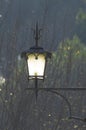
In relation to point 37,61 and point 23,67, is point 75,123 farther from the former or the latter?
point 37,61

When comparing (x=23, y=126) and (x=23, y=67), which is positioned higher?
(x=23, y=67)

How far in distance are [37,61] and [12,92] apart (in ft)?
18.0

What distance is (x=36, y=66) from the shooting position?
939 cm

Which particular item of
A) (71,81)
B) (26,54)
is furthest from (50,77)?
(26,54)

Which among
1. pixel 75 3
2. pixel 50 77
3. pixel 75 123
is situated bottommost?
pixel 75 123

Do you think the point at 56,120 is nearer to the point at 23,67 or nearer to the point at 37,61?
the point at 23,67

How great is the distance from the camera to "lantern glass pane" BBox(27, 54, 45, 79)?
30.7 feet

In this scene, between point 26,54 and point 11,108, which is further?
point 11,108

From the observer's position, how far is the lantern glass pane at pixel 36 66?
368 inches

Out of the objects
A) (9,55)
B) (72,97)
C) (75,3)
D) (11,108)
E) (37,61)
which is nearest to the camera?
(37,61)

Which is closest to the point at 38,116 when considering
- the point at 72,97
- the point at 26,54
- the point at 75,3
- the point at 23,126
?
the point at 23,126

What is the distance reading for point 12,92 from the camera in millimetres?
14812

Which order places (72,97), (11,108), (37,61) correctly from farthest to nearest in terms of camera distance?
(72,97), (11,108), (37,61)

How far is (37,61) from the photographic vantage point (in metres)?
9.40
